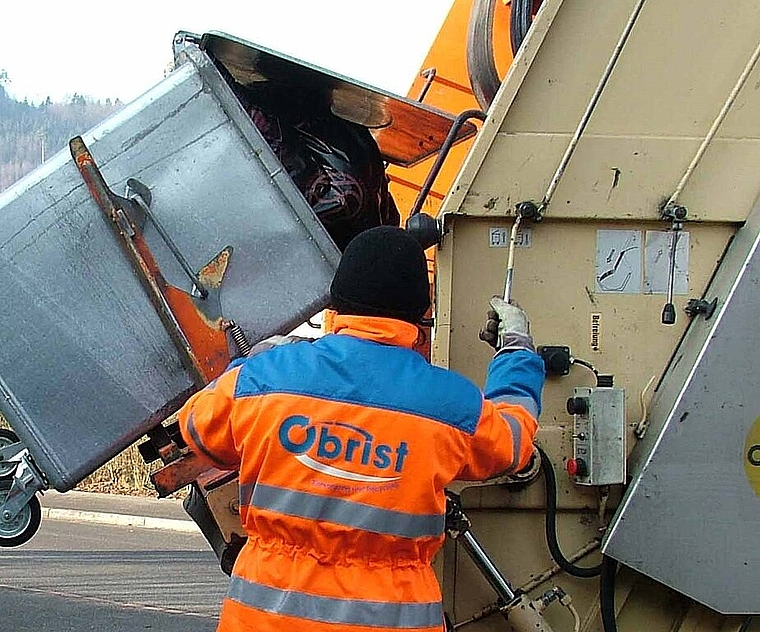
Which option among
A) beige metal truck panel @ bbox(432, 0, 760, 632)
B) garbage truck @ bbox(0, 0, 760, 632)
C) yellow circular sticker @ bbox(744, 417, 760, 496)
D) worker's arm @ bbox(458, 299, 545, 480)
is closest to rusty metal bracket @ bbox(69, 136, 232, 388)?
garbage truck @ bbox(0, 0, 760, 632)

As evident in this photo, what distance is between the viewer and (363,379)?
186 cm

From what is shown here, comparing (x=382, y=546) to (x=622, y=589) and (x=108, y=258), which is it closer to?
(x=622, y=589)

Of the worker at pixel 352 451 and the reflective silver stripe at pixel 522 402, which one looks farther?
the reflective silver stripe at pixel 522 402

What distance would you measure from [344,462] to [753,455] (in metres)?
0.91

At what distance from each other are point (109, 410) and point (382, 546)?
768 millimetres

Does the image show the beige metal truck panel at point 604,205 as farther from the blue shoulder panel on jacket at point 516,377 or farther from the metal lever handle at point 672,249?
the blue shoulder panel on jacket at point 516,377

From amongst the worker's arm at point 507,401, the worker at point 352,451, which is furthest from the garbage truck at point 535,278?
the worker at point 352,451

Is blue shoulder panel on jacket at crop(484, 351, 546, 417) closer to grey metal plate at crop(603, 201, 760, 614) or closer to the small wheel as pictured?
grey metal plate at crop(603, 201, 760, 614)

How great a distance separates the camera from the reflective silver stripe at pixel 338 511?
1.83 m

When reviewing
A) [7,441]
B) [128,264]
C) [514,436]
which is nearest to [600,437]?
[514,436]

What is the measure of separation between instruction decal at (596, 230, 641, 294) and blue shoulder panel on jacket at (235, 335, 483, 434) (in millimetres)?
559

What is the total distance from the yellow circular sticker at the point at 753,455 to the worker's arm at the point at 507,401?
0.46 meters

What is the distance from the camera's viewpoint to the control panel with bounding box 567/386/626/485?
2.23 metres

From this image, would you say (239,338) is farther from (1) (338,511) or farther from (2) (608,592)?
(2) (608,592)
